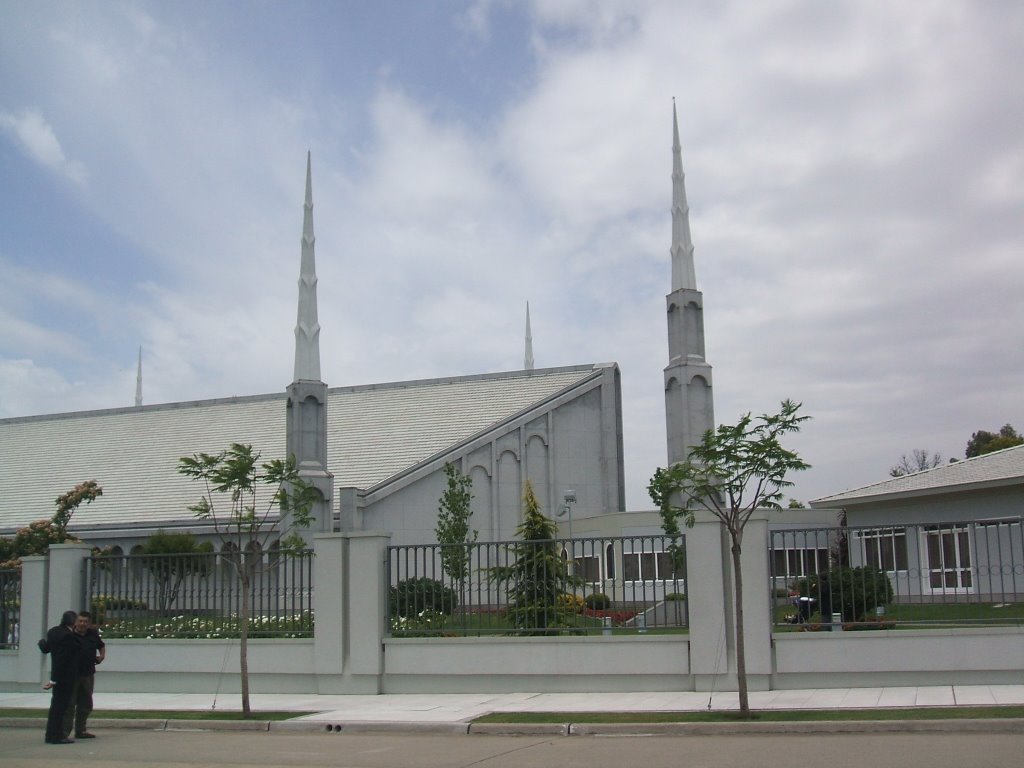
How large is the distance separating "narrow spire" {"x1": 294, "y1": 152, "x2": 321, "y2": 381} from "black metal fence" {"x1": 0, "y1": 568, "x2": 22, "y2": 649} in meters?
12.9

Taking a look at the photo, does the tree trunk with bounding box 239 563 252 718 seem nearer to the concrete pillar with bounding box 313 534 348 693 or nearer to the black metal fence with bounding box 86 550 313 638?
the concrete pillar with bounding box 313 534 348 693

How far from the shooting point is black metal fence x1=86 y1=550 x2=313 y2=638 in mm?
18250

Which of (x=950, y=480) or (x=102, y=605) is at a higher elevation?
(x=950, y=480)

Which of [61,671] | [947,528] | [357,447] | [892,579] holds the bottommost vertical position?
[61,671]

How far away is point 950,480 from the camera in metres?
26.6

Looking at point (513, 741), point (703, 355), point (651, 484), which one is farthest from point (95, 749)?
point (651, 484)

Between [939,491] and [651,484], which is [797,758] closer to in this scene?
[939,491]

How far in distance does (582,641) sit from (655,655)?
114 centimetres

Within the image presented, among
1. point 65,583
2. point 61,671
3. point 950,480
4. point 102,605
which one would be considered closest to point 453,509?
point 950,480

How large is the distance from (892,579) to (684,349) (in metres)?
12.5

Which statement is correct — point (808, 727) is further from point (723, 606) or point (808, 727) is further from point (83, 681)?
point (83, 681)

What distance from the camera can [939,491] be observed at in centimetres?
2625

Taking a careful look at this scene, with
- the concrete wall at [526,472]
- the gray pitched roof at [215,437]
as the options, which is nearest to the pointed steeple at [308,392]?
the concrete wall at [526,472]

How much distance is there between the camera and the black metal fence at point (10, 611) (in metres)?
20.4
